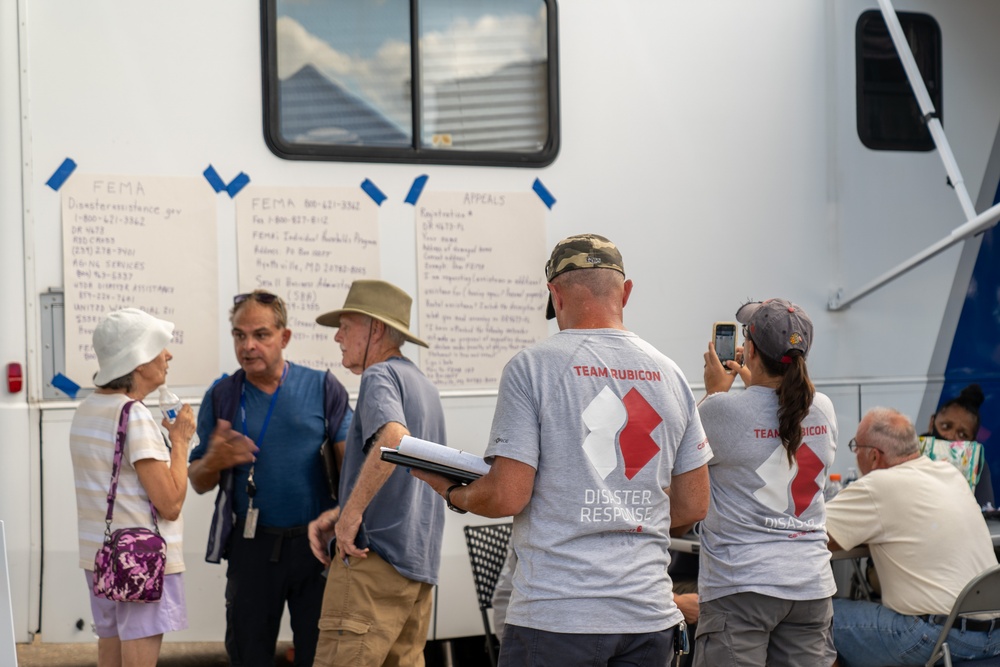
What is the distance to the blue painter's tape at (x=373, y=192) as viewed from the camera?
434 cm

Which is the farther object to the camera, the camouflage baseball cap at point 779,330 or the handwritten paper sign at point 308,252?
the handwritten paper sign at point 308,252

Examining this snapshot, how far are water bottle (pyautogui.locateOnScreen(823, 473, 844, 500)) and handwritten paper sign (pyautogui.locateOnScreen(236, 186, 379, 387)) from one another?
6.76 feet

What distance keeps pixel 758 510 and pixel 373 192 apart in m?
2.05

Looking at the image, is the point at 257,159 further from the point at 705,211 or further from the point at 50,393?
the point at 705,211

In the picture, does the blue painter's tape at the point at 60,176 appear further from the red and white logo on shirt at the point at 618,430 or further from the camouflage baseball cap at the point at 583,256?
the red and white logo on shirt at the point at 618,430

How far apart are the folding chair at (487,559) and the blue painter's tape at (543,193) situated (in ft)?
4.42

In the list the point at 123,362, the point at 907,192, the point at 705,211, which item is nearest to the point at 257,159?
the point at 123,362

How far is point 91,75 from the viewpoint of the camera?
13.3 feet

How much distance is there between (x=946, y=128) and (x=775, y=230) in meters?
1.03

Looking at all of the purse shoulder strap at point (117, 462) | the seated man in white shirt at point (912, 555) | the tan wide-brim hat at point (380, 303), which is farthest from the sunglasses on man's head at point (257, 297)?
the seated man in white shirt at point (912, 555)

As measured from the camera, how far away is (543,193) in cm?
456

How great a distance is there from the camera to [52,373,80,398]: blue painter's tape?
3.96 meters

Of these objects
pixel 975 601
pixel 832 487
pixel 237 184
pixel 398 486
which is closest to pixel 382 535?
pixel 398 486

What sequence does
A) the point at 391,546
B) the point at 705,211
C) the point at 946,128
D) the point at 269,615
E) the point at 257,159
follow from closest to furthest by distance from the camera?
the point at 391,546
the point at 269,615
the point at 257,159
the point at 705,211
the point at 946,128
